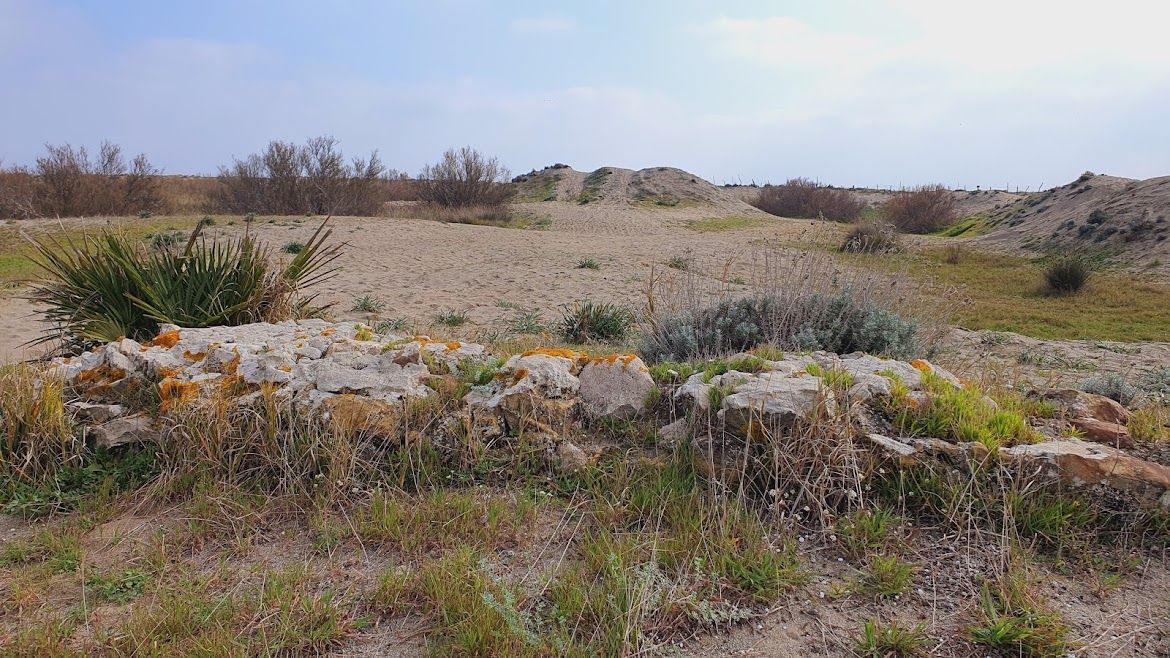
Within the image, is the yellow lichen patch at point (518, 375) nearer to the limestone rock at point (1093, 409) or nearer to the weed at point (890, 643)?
the weed at point (890, 643)

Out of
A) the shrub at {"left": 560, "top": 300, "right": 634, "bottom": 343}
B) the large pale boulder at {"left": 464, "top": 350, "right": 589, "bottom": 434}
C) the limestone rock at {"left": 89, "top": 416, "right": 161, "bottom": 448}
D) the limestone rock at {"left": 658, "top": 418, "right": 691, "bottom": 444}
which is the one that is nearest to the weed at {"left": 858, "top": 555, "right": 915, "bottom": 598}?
the limestone rock at {"left": 658, "top": 418, "right": 691, "bottom": 444}

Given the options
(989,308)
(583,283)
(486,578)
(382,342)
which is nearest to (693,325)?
(382,342)

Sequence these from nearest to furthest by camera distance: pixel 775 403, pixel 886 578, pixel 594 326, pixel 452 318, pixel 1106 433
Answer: pixel 886 578 → pixel 775 403 → pixel 1106 433 → pixel 594 326 → pixel 452 318

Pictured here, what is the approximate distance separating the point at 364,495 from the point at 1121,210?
22701 mm

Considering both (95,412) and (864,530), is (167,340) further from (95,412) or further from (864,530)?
(864,530)

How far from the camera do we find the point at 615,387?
334 cm

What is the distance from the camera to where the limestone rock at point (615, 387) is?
3258mm

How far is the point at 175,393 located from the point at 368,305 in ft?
16.8

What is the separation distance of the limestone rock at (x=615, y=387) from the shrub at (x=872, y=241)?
2.28m

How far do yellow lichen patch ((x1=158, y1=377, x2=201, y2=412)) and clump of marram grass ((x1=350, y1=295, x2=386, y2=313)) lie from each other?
4.94 m

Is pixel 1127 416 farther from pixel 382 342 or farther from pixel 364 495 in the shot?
pixel 382 342

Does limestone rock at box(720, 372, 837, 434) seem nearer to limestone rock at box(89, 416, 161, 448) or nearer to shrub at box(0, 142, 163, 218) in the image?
limestone rock at box(89, 416, 161, 448)

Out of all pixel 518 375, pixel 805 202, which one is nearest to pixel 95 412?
pixel 518 375

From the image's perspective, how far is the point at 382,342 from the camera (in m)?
4.08
